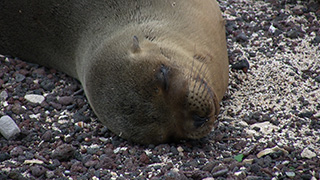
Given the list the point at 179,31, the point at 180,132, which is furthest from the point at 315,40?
the point at 180,132

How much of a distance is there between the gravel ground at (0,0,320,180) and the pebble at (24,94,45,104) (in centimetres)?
4

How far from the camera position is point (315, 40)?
5363mm

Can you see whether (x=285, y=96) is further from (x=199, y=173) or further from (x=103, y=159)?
(x=103, y=159)

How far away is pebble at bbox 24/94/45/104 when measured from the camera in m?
4.83

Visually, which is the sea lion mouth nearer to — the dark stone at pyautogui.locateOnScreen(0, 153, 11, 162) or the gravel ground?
the gravel ground

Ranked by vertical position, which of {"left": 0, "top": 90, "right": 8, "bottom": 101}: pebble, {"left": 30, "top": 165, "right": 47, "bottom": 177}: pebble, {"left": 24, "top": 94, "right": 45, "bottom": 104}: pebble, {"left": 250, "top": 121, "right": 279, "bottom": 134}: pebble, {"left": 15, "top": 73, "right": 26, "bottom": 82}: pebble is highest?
{"left": 15, "top": 73, "right": 26, "bottom": 82}: pebble

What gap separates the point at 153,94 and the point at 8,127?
4.84 ft

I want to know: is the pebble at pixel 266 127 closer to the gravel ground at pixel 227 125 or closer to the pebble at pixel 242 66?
the gravel ground at pixel 227 125

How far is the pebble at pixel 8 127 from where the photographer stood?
14.1 feet

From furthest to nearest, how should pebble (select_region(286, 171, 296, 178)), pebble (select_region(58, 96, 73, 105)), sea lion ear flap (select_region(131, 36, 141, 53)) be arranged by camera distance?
pebble (select_region(58, 96, 73, 105))
sea lion ear flap (select_region(131, 36, 141, 53))
pebble (select_region(286, 171, 296, 178))

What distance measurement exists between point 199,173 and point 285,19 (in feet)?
9.91

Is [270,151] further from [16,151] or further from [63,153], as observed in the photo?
[16,151]

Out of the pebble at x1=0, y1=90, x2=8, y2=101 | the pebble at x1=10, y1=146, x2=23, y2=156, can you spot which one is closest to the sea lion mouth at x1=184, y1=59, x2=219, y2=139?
the pebble at x1=10, y1=146, x2=23, y2=156

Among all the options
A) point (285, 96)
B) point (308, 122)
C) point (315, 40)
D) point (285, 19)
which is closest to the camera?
point (308, 122)
